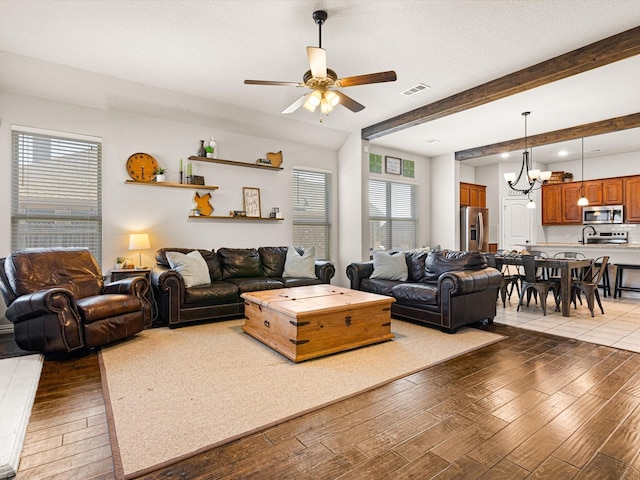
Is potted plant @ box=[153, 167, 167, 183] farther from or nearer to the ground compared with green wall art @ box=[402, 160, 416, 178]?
nearer to the ground

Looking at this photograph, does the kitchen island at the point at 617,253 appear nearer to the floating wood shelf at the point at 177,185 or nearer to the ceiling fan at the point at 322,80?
Result: the ceiling fan at the point at 322,80

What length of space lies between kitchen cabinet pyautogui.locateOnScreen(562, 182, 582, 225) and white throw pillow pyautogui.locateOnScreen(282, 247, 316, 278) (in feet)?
22.8

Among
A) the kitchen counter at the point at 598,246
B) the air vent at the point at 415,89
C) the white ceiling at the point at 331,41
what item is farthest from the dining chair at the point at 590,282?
the air vent at the point at 415,89

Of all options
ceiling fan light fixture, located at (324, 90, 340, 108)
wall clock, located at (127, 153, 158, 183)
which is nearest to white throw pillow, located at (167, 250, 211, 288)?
wall clock, located at (127, 153, 158, 183)

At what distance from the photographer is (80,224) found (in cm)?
459

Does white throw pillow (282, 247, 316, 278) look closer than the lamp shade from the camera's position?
No

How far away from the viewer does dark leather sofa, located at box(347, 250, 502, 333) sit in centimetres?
395

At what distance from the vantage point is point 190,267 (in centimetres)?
443

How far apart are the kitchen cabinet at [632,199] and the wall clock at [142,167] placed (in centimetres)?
942

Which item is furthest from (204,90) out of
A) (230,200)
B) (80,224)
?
(80,224)

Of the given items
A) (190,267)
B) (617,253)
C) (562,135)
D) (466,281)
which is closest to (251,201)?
(190,267)

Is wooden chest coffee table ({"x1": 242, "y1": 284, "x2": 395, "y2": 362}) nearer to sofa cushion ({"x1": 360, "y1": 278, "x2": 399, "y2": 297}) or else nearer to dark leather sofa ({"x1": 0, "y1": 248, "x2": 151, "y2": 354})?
sofa cushion ({"x1": 360, "y1": 278, "x2": 399, "y2": 297})

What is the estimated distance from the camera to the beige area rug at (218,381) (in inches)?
77.0

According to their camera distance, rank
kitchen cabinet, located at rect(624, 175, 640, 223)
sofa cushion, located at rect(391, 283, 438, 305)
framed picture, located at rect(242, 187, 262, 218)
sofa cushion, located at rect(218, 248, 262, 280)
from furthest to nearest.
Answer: kitchen cabinet, located at rect(624, 175, 640, 223), framed picture, located at rect(242, 187, 262, 218), sofa cushion, located at rect(218, 248, 262, 280), sofa cushion, located at rect(391, 283, 438, 305)
